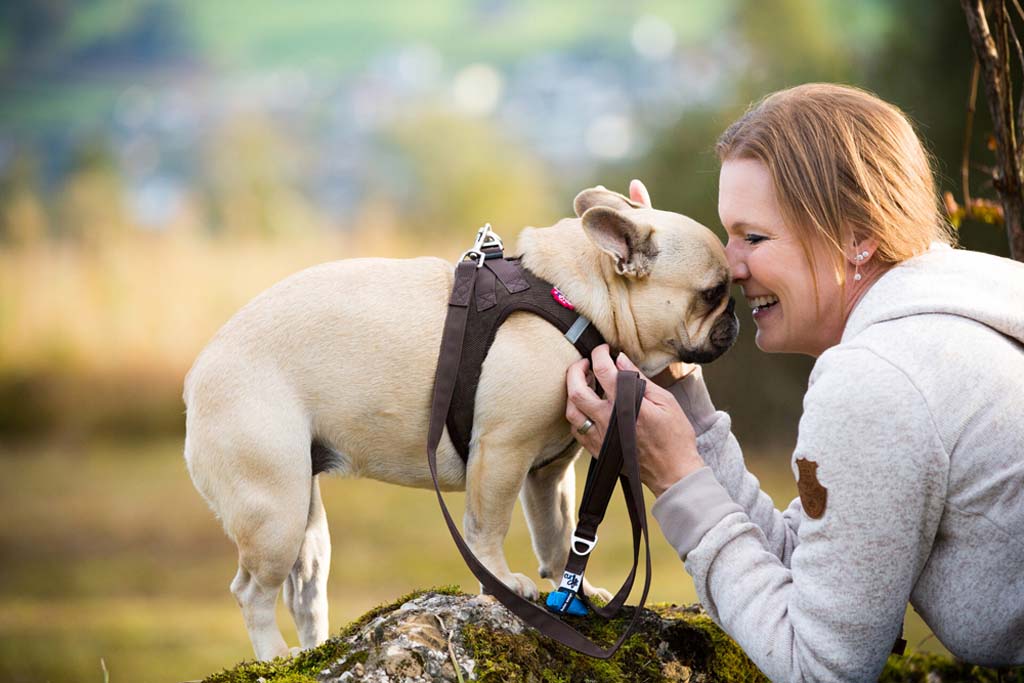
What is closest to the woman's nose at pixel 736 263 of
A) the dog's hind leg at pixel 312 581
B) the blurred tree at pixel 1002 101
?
the blurred tree at pixel 1002 101

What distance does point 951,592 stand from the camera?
204cm

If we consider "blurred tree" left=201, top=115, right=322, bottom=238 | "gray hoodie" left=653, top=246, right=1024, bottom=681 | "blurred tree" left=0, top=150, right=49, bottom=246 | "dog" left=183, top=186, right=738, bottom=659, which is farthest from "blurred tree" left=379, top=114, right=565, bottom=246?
"gray hoodie" left=653, top=246, right=1024, bottom=681

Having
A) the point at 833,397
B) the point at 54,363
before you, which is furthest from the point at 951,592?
the point at 54,363

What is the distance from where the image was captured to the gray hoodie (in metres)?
1.89

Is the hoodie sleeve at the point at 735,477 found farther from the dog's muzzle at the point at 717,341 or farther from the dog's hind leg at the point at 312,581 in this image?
the dog's hind leg at the point at 312,581

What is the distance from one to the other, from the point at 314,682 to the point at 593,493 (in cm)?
81

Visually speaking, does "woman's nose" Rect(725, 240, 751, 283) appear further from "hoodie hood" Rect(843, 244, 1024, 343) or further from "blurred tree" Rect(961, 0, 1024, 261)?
"blurred tree" Rect(961, 0, 1024, 261)

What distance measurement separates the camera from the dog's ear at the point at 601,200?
2862 mm

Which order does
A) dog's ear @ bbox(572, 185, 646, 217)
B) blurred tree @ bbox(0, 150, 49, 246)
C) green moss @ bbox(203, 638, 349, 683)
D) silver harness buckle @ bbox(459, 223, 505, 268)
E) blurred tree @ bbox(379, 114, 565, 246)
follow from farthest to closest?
blurred tree @ bbox(379, 114, 565, 246) < blurred tree @ bbox(0, 150, 49, 246) < dog's ear @ bbox(572, 185, 646, 217) < silver harness buckle @ bbox(459, 223, 505, 268) < green moss @ bbox(203, 638, 349, 683)

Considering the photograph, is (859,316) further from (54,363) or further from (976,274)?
(54,363)

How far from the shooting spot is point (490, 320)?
251 centimetres

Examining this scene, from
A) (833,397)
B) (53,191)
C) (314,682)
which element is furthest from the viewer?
(53,191)

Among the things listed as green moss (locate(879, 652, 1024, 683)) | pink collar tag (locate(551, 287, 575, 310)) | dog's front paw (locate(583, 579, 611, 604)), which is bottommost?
green moss (locate(879, 652, 1024, 683))

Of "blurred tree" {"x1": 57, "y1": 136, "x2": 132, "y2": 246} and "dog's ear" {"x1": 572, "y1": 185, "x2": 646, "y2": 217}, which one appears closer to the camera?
"dog's ear" {"x1": 572, "y1": 185, "x2": 646, "y2": 217}
